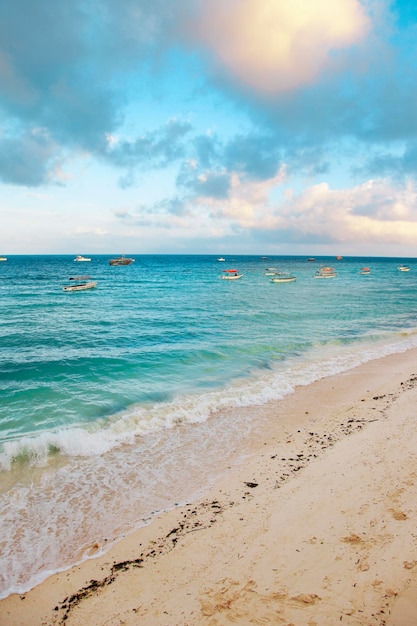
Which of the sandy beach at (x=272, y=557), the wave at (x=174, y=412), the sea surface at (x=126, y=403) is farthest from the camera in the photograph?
the wave at (x=174, y=412)

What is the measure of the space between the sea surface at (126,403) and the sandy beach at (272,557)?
74 centimetres

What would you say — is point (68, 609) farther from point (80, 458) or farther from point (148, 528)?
point (80, 458)

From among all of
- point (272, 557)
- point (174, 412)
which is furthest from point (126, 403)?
point (272, 557)

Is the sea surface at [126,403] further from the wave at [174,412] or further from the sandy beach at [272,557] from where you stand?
the sandy beach at [272,557]

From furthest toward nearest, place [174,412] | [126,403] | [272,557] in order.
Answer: [126,403] < [174,412] < [272,557]

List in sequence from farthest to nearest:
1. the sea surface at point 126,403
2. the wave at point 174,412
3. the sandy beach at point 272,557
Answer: the wave at point 174,412, the sea surface at point 126,403, the sandy beach at point 272,557

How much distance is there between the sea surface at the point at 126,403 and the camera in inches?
307

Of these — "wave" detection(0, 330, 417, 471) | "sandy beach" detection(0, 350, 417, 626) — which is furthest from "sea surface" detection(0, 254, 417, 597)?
"sandy beach" detection(0, 350, 417, 626)

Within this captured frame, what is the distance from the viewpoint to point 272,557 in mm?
6152

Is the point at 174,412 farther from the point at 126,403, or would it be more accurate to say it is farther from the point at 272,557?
the point at 272,557

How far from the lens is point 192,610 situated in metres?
5.24

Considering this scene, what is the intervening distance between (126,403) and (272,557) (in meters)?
9.50

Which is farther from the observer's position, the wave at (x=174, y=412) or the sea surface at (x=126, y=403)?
the wave at (x=174, y=412)

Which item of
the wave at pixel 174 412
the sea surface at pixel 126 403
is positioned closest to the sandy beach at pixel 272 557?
the sea surface at pixel 126 403
